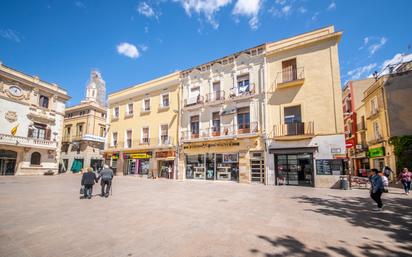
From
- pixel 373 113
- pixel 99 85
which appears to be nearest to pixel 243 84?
pixel 373 113

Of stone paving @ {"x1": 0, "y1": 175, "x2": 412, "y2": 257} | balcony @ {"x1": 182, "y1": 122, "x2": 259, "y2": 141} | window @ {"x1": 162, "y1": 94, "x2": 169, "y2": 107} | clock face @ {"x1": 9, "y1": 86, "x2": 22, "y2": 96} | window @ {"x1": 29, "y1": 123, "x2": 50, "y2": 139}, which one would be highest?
clock face @ {"x1": 9, "y1": 86, "x2": 22, "y2": 96}

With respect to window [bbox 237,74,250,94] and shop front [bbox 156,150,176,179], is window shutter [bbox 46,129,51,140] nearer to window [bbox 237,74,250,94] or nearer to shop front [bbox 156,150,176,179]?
shop front [bbox 156,150,176,179]

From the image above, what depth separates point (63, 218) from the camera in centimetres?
605

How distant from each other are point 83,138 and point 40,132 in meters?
7.21

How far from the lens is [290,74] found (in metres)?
17.4

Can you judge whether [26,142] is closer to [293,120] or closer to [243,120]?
[243,120]

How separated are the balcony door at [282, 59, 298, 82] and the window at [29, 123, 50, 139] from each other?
28.6 metres

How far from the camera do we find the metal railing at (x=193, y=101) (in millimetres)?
21206

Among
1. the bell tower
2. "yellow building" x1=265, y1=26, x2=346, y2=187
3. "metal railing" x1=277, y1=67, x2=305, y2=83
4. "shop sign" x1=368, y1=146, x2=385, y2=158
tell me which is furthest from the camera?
the bell tower

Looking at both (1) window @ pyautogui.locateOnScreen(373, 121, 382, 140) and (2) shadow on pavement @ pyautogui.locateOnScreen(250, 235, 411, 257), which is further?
(1) window @ pyautogui.locateOnScreen(373, 121, 382, 140)

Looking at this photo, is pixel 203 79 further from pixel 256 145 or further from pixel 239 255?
pixel 239 255

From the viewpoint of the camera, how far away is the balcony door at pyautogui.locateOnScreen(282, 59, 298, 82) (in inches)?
679

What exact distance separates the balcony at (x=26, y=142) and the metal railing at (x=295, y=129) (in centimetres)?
2716

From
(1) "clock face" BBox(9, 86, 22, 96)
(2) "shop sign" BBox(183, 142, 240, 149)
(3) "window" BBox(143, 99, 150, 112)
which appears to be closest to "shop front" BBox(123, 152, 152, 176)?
(3) "window" BBox(143, 99, 150, 112)
